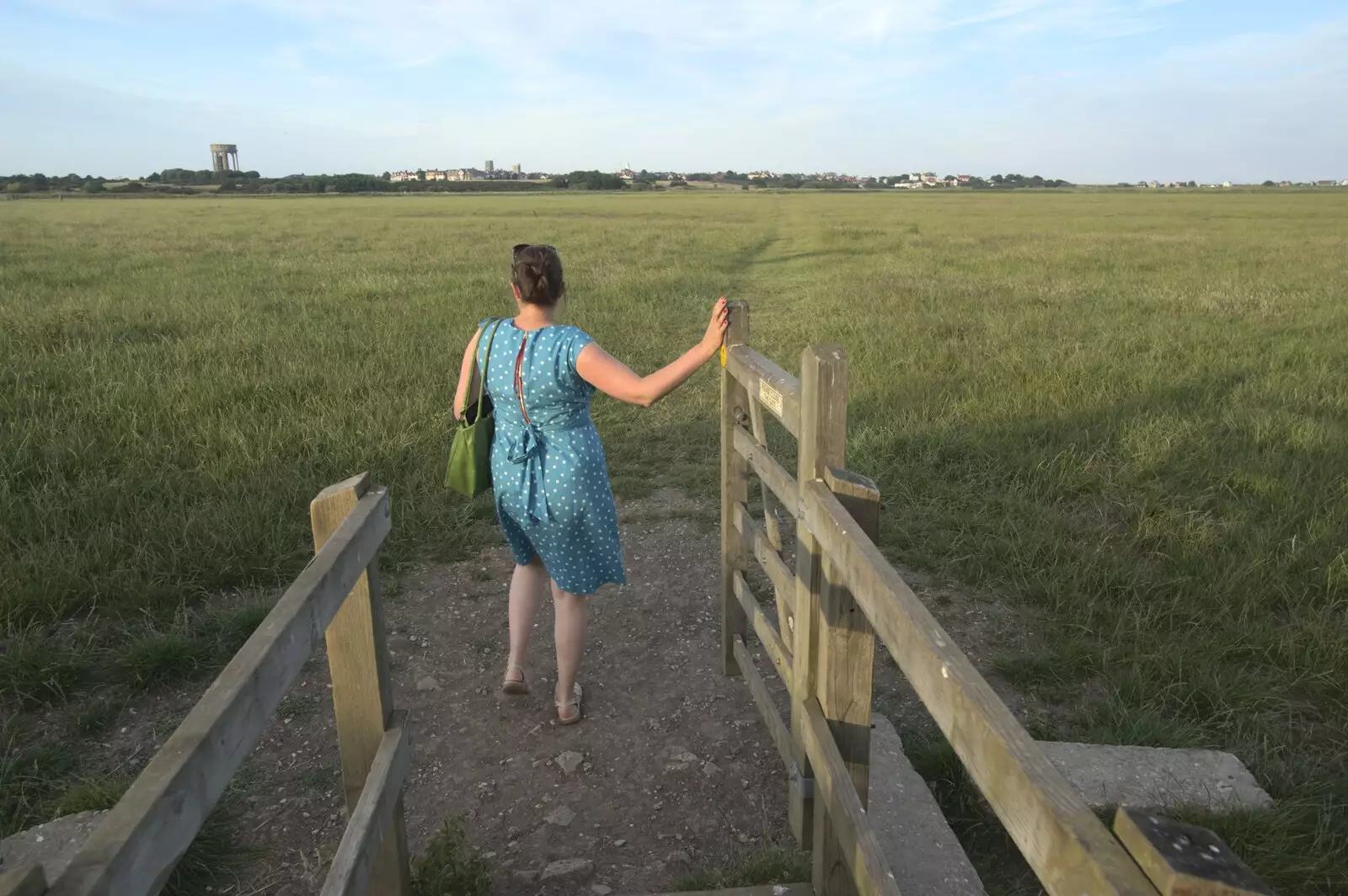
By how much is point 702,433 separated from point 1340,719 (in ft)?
15.8

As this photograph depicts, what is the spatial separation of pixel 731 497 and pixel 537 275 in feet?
4.16

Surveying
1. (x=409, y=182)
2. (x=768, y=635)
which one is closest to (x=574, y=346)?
(x=768, y=635)

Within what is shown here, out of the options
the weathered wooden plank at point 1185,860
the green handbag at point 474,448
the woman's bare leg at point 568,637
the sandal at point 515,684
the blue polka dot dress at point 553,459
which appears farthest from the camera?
the sandal at point 515,684

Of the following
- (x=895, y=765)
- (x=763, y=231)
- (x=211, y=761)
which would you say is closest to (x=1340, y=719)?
(x=895, y=765)

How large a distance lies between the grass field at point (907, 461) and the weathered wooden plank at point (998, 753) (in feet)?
6.44

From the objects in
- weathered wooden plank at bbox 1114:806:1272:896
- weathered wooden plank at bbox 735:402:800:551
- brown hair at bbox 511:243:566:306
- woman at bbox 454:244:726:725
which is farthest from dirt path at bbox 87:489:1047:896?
weathered wooden plank at bbox 1114:806:1272:896

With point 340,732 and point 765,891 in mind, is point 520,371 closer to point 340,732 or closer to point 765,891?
point 340,732

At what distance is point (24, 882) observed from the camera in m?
0.91

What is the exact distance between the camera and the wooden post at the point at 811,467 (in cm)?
226

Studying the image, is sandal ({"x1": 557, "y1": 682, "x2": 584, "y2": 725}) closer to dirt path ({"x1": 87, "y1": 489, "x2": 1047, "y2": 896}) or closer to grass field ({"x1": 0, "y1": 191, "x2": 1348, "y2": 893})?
dirt path ({"x1": 87, "y1": 489, "x2": 1047, "y2": 896})

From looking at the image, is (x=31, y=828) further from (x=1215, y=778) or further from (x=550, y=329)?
(x=1215, y=778)

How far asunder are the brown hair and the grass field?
2.38m

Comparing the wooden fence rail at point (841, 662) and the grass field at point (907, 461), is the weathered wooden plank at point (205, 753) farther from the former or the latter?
the grass field at point (907, 461)

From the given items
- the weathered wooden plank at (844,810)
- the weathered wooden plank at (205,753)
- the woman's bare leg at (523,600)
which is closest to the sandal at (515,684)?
the woman's bare leg at (523,600)
